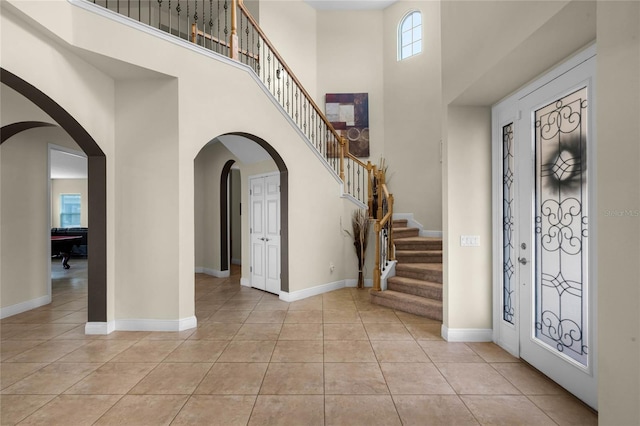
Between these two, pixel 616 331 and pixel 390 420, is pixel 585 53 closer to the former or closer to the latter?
pixel 616 331

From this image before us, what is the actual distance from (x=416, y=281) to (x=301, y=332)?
2.01 meters

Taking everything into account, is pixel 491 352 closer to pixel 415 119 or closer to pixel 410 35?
pixel 415 119

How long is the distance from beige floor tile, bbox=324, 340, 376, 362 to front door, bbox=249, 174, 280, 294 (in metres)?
2.26

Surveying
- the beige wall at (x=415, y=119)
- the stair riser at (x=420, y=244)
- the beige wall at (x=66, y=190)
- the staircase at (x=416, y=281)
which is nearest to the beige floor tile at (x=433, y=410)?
the staircase at (x=416, y=281)

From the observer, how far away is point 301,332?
12.3 ft

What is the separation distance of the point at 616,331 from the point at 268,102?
4.68 metres

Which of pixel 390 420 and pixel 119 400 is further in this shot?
pixel 119 400

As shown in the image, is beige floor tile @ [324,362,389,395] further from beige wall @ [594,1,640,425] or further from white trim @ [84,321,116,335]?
white trim @ [84,321,116,335]

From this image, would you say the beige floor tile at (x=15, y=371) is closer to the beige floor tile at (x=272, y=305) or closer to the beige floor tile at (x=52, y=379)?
the beige floor tile at (x=52, y=379)

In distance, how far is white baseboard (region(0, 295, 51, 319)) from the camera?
170 inches

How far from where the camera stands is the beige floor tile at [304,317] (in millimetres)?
4121

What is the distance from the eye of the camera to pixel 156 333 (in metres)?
3.71

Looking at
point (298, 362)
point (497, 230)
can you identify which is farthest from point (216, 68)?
point (497, 230)

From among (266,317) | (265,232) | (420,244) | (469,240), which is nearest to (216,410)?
(266,317)
